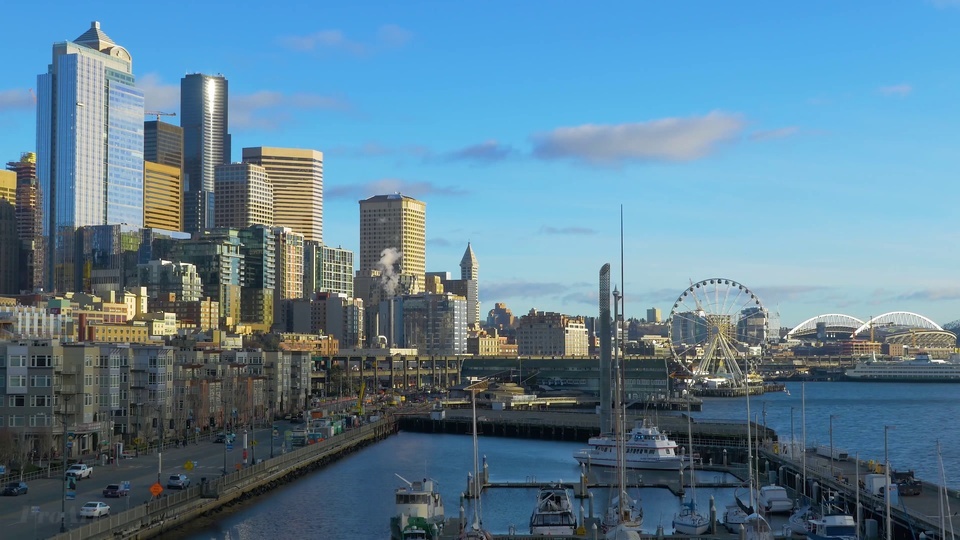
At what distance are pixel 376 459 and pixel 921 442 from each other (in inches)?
2210

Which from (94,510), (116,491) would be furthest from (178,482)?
(94,510)

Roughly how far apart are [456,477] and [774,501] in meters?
26.8

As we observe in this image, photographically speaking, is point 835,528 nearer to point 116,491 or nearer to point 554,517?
point 554,517

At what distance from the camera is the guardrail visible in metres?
50.8

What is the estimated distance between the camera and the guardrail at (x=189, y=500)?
5084cm

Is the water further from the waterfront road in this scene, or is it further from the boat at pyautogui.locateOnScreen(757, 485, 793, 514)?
the waterfront road

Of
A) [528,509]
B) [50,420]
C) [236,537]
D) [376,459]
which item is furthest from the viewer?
[376,459]

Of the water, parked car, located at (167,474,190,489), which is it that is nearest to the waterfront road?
parked car, located at (167,474,190,489)

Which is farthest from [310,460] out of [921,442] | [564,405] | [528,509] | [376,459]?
[564,405]

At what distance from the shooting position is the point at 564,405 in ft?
619

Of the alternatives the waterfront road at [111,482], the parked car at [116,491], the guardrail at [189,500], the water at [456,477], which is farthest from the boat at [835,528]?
the parked car at [116,491]

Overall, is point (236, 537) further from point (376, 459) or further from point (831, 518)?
point (376, 459)

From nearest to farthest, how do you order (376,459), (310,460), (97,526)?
(97,526)
(310,460)
(376,459)

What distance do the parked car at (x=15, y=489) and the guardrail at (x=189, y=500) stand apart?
735 cm
